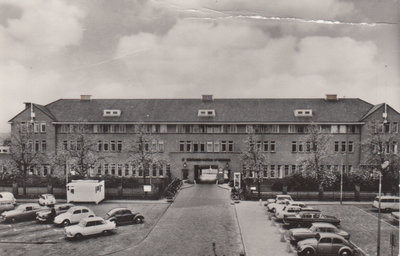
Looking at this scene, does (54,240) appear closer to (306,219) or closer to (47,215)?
(47,215)

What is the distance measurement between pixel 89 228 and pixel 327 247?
15.4 m

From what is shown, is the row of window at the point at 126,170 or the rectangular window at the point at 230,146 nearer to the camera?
the rectangular window at the point at 230,146

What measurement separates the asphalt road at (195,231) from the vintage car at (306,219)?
4.00m

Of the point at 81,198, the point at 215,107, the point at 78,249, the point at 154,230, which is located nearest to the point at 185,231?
the point at 154,230

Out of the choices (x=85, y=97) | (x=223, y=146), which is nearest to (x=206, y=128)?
(x=223, y=146)

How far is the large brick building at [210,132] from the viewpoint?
53969 mm

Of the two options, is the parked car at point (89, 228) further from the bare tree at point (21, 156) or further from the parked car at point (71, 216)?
the bare tree at point (21, 156)

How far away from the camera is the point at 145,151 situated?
4906 centimetres

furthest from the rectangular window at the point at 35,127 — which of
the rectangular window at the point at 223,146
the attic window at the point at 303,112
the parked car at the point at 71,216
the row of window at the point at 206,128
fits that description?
the attic window at the point at 303,112

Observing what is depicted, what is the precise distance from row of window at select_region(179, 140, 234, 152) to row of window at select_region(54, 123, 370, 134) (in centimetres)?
155

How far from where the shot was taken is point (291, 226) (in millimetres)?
29922

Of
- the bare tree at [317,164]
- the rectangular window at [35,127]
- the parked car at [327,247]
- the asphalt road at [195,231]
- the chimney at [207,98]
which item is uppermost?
the chimney at [207,98]

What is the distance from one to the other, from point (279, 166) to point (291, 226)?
2535 centimetres

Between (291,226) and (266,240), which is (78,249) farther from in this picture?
(291,226)
